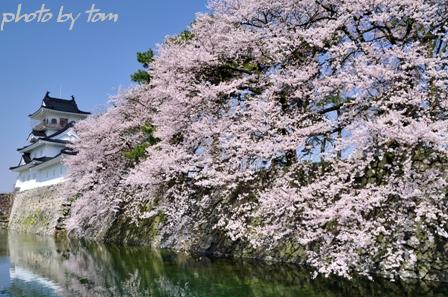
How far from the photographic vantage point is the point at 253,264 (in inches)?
488

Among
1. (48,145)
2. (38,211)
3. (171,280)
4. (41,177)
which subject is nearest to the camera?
(171,280)

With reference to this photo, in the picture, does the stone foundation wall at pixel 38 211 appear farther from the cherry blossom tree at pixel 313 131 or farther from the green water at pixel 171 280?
the cherry blossom tree at pixel 313 131

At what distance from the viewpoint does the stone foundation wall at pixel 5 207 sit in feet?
136

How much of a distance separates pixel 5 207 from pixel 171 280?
3784cm

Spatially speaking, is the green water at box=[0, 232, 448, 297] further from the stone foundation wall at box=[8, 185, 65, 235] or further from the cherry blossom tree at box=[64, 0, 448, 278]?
the stone foundation wall at box=[8, 185, 65, 235]

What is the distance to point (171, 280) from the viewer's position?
1093 centimetres

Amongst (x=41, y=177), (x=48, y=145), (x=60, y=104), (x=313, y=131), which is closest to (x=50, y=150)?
(x=48, y=145)

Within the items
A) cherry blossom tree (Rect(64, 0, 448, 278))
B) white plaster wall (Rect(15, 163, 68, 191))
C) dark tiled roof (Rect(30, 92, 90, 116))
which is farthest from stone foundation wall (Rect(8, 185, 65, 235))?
cherry blossom tree (Rect(64, 0, 448, 278))

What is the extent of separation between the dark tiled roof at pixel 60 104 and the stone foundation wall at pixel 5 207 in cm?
1001

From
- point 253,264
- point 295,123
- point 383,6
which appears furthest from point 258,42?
point 253,264

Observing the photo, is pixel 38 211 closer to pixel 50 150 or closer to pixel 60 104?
pixel 50 150

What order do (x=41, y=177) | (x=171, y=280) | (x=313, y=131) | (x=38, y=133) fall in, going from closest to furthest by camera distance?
1. (x=313, y=131)
2. (x=171, y=280)
3. (x=41, y=177)
4. (x=38, y=133)

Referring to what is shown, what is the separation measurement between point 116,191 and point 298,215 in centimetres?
1177

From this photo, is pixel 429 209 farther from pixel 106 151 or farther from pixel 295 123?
pixel 106 151
